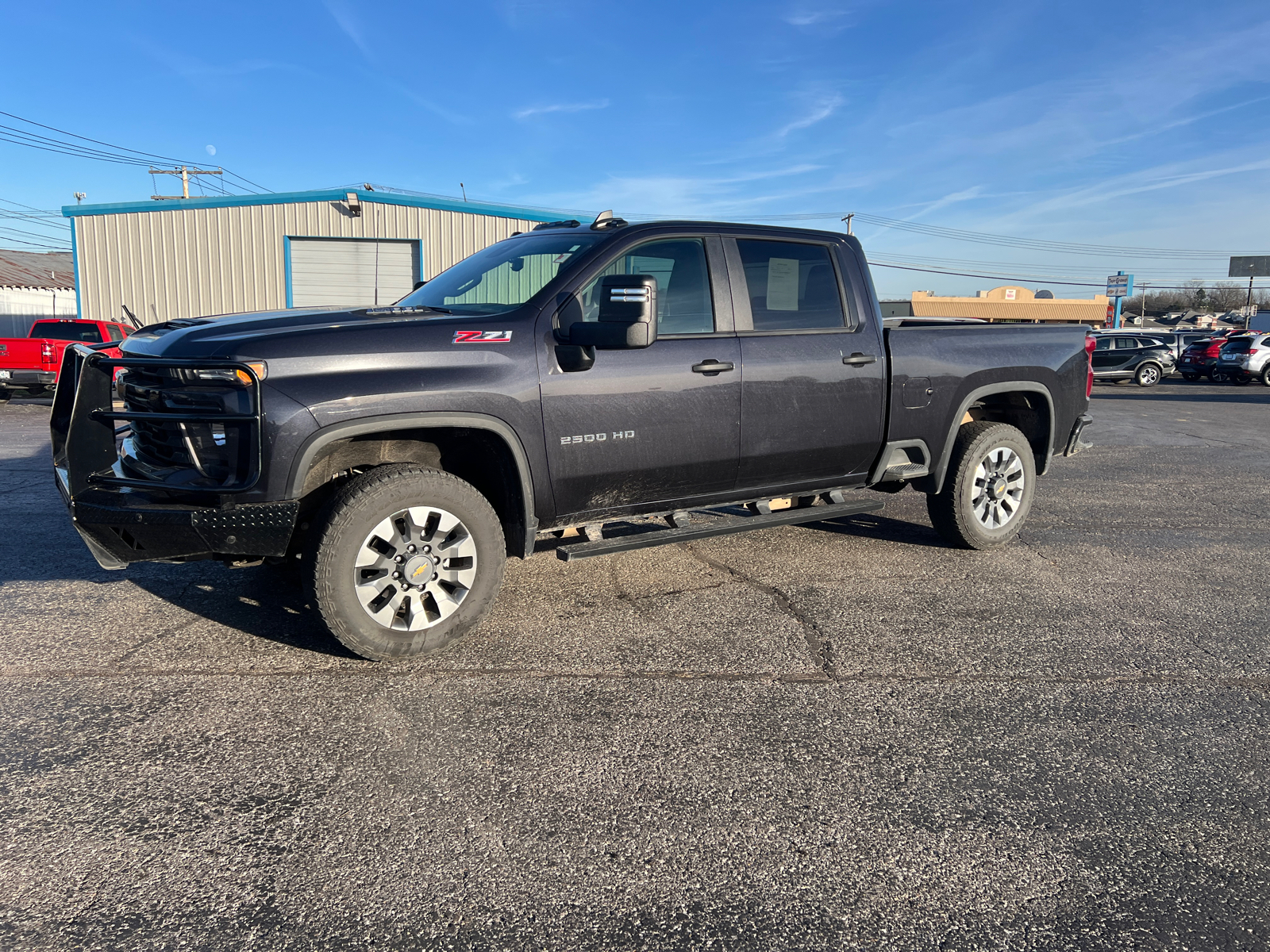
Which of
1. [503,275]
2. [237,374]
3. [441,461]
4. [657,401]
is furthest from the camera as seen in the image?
[503,275]

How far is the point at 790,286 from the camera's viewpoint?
5.10 meters

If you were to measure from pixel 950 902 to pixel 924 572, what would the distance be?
3.32 m

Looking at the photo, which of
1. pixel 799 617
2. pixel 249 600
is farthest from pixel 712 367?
pixel 249 600

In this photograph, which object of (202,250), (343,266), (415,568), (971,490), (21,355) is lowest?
(415,568)

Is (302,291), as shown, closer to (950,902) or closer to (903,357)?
(903,357)

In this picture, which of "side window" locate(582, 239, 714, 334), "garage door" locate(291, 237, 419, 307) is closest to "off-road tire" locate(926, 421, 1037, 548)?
"side window" locate(582, 239, 714, 334)

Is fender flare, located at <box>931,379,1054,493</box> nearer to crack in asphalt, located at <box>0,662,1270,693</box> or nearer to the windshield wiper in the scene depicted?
crack in asphalt, located at <box>0,662,1270,693</box>

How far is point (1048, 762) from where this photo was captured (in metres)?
3.11

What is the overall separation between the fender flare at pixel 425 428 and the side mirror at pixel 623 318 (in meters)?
0.56

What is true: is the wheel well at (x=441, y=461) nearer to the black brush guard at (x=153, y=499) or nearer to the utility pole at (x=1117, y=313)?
the black brush guard at (x=153, y=499)

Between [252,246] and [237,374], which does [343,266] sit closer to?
[252,246]

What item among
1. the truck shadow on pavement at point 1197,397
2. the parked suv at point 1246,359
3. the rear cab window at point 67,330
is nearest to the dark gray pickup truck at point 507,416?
the rear cab window at point 67,330

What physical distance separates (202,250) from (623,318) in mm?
19773

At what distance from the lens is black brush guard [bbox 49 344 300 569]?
140 inches
